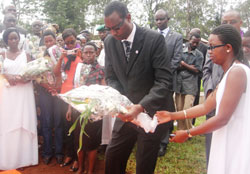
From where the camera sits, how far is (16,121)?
4.53 metres

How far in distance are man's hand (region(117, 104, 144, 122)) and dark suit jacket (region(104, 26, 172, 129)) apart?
89mm

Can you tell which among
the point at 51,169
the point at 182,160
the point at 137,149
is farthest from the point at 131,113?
the point at 51,169

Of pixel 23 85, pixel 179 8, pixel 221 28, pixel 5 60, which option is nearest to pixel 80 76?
pixel 23 85

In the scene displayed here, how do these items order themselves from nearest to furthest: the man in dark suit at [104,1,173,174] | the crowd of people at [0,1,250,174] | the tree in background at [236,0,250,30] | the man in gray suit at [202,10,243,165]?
the crowd of people at [0,1,250,174] < the man in dark suit at [104,1,173,174] < the man in gray suit at [202,10,243,165] < the tree in background at [236,0,250,30]

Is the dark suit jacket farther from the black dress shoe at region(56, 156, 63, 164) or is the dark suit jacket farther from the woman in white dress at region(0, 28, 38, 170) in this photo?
the black dress shoe at region(56, 156, 63, 164)

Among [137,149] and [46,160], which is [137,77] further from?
[46,160]

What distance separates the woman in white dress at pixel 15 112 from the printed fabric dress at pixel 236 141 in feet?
11.9

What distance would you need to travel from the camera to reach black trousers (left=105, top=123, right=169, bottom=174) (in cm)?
293

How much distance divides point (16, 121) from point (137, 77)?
2.87 m

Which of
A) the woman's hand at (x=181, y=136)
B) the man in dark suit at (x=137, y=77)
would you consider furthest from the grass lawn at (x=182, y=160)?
the woman's hand at (x=181, y=136)

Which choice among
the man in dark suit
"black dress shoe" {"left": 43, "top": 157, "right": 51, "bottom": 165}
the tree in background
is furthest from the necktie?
the tree in background

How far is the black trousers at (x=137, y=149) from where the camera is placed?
2932 millimetres

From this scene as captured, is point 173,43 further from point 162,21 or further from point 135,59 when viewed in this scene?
point 135,59

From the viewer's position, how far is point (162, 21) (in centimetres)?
529
